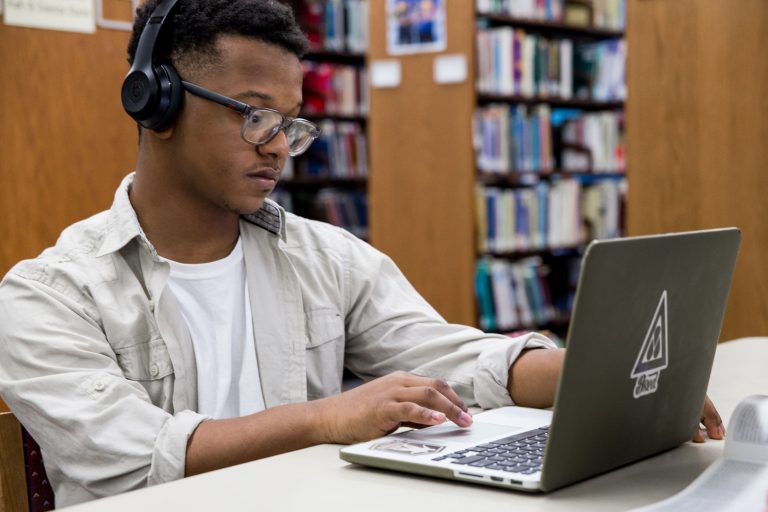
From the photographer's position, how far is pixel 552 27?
16.6 ft

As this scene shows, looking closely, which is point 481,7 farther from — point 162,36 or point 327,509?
point 327,509

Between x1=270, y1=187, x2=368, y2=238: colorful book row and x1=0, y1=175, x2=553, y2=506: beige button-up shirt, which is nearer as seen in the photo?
x1=0, y1=175, x2=553, y2=506: beige button-up shirt

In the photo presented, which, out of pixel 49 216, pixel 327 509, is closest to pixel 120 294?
pixel 327 509

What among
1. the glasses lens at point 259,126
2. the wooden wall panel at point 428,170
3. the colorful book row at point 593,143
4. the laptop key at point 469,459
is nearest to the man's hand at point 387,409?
the laptop key at point 469,459

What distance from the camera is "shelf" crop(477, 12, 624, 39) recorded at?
4.62 metres

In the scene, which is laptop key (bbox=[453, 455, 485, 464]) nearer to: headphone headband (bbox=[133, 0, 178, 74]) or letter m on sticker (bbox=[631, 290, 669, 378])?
letter m on sticker (bbox=[631, 290, 669, 378])

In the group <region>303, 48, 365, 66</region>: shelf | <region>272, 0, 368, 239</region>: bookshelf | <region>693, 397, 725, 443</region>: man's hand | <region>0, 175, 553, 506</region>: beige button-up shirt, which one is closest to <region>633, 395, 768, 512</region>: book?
<region>693, 397, 725, 443</region>: man's hand

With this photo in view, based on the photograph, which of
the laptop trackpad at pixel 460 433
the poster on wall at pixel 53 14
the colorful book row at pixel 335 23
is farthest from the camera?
the colorful book row at pixel 335 23

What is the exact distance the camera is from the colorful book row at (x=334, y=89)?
489 cm

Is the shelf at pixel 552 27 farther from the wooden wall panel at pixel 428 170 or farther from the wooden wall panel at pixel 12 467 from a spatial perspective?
the wooden wall panel at pixel 12 467

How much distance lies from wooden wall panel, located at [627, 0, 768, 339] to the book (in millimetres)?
2312

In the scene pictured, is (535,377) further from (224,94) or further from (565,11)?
(565,11)

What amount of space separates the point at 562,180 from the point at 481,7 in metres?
0.99

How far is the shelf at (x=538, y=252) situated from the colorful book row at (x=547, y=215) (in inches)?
1.4
